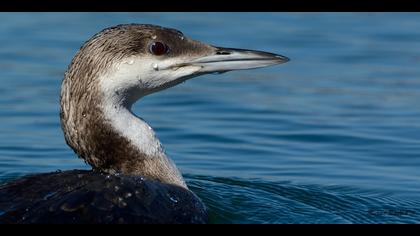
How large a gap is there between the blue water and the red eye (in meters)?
1.09

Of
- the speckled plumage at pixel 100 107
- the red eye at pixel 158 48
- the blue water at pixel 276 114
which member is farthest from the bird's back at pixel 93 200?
the red eye at pixel 158 48

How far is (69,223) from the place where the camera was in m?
6.38

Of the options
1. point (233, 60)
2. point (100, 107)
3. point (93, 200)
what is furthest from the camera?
point (233, 60)

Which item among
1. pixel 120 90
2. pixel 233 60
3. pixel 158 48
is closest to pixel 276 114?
pixel 233 60

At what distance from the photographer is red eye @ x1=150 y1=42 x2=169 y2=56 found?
762cm

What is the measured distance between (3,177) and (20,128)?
5.62 feet

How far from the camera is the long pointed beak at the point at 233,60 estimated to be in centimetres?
779

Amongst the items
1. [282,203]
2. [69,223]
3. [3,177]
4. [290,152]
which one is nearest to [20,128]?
[3,177]

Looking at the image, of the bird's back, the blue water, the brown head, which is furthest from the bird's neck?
the blue water

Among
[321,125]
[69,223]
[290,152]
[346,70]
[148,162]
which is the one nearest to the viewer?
[69,223]

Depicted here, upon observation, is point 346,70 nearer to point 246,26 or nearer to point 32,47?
point 246,26

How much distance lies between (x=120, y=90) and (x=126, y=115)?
0.54 ft

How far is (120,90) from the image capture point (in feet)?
24.5

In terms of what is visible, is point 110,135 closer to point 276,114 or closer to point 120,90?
point 120,90
